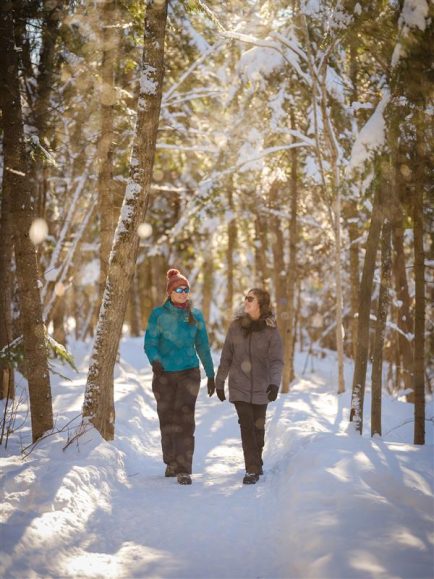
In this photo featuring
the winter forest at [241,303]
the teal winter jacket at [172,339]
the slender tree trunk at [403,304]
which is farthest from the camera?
the slender tree trunk at [403,304]

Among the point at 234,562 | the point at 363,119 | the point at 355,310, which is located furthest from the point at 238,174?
the point at 234,562

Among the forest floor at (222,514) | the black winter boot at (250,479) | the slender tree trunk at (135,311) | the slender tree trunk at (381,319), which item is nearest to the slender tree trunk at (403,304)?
the slender tree trunk at (381,319)

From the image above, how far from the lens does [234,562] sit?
4.14 m

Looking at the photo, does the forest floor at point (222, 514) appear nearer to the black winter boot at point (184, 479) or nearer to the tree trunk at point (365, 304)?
the black winter boot at point (184, 479)

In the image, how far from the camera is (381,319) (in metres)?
9.07

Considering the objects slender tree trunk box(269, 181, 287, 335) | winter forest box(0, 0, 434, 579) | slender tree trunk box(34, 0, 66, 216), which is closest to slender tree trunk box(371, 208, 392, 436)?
winter forest box(0, 0, 434, 579)

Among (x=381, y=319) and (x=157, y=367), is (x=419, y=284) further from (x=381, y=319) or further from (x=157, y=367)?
(x=157, y=367)

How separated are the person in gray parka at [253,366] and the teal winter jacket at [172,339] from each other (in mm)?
361

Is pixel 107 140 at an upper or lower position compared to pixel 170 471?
upper

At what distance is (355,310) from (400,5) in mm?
9783

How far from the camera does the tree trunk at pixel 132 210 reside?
23.0 ft

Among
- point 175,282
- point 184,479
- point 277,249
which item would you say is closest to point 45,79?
point 175,282

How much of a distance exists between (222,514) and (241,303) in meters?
3.23

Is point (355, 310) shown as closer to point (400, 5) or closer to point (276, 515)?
point (400, 5)
